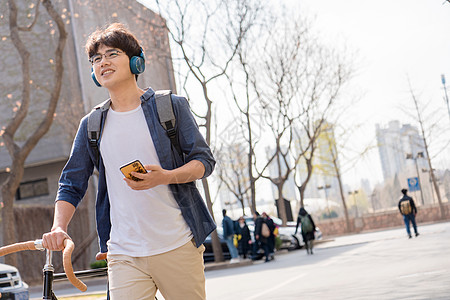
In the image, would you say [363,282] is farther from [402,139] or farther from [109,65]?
[402,139]

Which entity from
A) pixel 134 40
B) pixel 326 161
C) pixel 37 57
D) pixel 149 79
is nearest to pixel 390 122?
pixel 326 161

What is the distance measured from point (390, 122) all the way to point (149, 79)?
63.0ft

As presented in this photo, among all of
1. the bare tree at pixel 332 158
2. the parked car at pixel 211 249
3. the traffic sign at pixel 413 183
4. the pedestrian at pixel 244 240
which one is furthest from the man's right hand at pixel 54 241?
the bare tree at pixel 332 158

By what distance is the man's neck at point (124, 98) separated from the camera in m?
3.45

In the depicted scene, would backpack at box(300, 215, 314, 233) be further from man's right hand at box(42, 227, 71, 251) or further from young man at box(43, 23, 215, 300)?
man's right hand at box(42, 227, 71, 251)

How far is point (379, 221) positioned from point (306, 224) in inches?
959

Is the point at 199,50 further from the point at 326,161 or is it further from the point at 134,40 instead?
the point at 326,161

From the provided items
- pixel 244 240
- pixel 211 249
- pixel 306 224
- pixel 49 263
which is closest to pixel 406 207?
pixel 306 224

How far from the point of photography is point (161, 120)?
130 inches

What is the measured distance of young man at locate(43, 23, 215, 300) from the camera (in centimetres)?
319

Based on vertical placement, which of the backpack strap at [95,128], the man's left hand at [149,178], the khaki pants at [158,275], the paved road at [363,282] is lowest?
the paved road at [363,282]

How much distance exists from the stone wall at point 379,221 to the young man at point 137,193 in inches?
1587

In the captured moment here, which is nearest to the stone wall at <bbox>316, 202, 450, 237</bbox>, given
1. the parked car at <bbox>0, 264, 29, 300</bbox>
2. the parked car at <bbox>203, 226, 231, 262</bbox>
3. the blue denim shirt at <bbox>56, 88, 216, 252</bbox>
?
the parked car at <bbox>203, 226, 231, 262</bbox>

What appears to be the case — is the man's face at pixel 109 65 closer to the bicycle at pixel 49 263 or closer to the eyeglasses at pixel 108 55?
the eyeglasses at pixel 108 55
